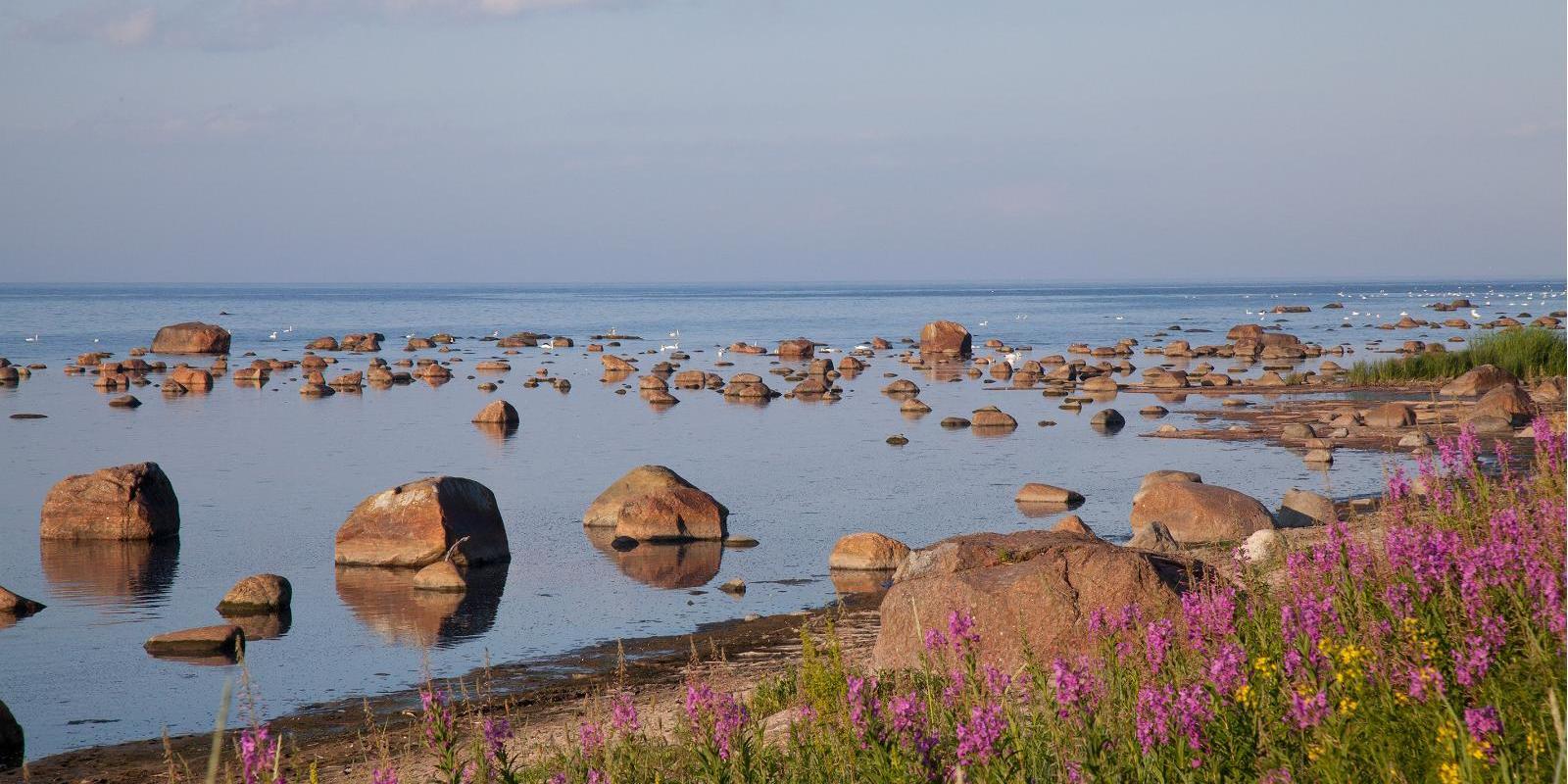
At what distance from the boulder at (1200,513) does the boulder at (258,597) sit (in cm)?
1275

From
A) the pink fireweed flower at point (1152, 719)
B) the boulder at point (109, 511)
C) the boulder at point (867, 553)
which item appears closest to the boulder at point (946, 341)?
the boulder at point (109, 511)

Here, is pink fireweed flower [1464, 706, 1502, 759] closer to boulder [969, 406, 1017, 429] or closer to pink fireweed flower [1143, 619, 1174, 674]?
pink fireweed flower [1143, 619, 1174, 674]

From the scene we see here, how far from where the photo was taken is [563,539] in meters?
24.5

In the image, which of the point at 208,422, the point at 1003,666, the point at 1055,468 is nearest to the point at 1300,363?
the point at 1055,468

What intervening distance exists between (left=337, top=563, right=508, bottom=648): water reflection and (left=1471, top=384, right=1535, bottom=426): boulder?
24764mm

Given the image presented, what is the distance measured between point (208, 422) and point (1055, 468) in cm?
2805

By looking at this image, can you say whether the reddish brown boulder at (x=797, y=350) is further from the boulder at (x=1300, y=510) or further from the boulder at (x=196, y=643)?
the boulder at (x=196, y=643)

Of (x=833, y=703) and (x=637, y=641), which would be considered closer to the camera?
(x=833, y=703)

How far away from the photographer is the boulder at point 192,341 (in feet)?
277

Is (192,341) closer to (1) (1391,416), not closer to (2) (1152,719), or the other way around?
(1) (1391,416)

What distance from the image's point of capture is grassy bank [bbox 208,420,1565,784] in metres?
4.94

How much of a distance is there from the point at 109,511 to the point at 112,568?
2.45 meters

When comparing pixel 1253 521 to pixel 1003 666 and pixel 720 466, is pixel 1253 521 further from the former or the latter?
pixel 720 466

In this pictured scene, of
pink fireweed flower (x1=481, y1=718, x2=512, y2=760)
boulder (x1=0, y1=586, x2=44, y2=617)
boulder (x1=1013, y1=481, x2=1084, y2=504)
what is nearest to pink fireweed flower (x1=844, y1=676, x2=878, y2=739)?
pink fireweed flower (x1=481, y1=718, x2=512, y2=760)
